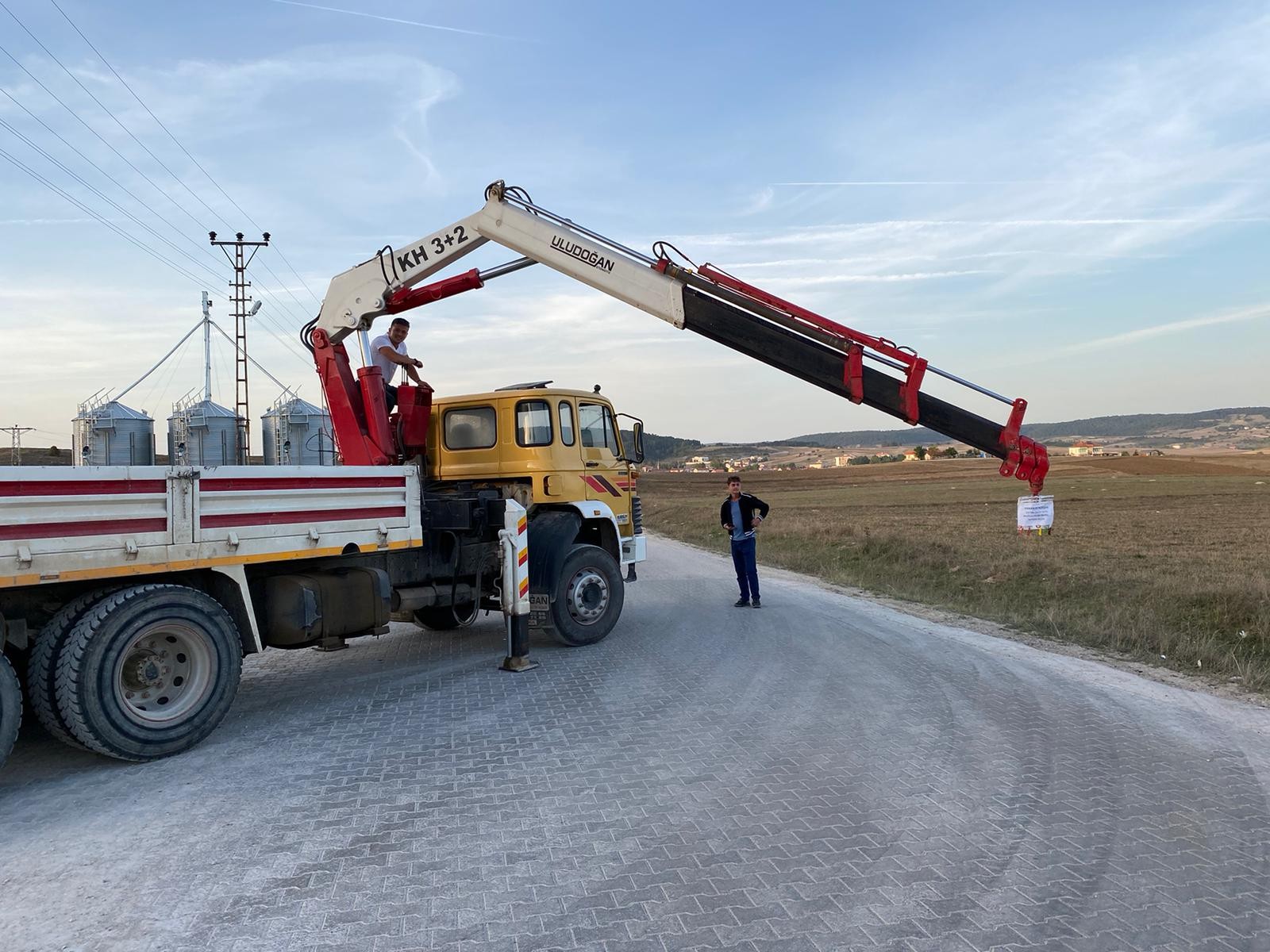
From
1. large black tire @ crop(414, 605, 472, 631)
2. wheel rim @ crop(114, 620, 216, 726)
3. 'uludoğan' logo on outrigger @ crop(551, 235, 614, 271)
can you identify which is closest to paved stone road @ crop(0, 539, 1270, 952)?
wheel rim @ crop(114, 620, 216, 726)

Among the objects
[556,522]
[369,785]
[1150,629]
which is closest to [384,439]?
[556,522]

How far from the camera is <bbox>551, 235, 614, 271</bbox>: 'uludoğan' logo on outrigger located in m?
9.15

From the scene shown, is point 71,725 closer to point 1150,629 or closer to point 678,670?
point 678,670

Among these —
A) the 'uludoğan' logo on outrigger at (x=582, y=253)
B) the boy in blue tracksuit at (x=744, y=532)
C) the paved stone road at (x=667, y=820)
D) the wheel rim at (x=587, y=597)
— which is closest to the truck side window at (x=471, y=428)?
the wheel rim at (x=587, y=597)

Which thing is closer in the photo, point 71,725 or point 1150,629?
point 71,725

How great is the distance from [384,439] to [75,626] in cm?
392

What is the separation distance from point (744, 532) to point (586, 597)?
3266 millimetres

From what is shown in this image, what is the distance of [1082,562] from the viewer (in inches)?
575

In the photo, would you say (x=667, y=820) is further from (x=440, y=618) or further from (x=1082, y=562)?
(x=1082, y=562)

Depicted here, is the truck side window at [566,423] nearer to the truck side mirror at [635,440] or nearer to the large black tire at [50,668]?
the truck side mirror at [635,440]

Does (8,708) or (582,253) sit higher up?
(582,253)

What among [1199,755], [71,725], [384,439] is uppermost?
[384,439]

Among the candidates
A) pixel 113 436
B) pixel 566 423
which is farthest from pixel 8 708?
pixel 113 436

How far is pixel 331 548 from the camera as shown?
671 cm
